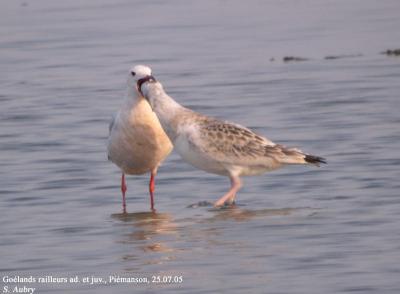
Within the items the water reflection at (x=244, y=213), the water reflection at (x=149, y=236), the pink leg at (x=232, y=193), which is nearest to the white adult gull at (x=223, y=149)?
the pink leg at (x=232, y=193)

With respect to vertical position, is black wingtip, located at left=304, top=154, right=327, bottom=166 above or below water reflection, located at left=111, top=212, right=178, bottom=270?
above

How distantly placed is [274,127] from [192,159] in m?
3.01

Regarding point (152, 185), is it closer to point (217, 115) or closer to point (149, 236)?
point (149, 236)

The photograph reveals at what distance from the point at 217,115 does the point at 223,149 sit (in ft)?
12.8

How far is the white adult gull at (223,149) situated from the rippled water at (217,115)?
0.97 ft

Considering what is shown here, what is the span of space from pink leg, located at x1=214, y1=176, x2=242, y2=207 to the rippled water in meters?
0.12

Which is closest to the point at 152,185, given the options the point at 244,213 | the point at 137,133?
the point at 137,133

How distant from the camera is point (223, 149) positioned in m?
12.0

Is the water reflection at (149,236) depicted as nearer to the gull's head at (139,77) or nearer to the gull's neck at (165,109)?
the gull's neck at (165,109)

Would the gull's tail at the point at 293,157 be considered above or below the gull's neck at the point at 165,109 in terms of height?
below

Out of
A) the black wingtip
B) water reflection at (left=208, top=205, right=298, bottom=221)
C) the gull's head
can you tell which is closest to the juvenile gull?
the gull's head

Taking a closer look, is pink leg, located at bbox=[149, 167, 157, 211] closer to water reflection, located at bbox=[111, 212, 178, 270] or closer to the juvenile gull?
the juvenile gull

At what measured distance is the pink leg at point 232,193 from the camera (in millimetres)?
11938

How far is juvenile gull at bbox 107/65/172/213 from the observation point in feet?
41.5
